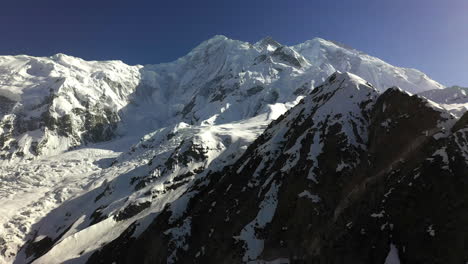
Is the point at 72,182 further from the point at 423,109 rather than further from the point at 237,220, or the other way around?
the point at 423,109

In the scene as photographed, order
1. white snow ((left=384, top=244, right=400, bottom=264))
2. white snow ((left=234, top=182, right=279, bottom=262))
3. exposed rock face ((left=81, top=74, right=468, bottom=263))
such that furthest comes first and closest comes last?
white snow ((left=234, top=182, right=279, bottom=262)) < exposed rock face ((left=81, top=74, right=468, bottom=263)) < white snow ((left=384, top=244, right=400, bottom=264))

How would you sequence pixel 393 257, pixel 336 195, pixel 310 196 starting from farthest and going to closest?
pixel 310 196, pixel 336 195, pixel 393 257

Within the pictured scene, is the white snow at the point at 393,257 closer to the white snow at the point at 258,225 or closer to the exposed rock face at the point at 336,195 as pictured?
the exposed rock face at the point at 336,195

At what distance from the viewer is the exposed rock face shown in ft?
114

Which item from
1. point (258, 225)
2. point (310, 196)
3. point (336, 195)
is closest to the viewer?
point (336, 195)

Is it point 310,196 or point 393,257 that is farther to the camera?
point 310,196

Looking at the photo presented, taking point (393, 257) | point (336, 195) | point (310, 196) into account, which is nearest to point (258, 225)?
point (310, 196)

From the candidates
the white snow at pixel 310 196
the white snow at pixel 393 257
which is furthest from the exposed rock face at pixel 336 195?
the white snow at pixel 393 257

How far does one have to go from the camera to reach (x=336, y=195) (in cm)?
4681

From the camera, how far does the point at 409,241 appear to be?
1310 inches

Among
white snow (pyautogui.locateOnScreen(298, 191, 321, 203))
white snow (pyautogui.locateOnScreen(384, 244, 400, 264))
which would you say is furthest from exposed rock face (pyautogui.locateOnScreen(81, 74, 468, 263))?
white snow (pyautogui.locateOnScreen(384, 244, 400, 264))

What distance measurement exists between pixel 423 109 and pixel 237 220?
32.7m

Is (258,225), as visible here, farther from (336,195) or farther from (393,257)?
(393,257)

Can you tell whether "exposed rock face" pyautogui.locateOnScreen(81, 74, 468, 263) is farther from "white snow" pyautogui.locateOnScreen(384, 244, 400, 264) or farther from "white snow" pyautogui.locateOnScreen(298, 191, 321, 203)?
"white snow" pyautogui.locateOnScreen(384, 244, 400, 264)
